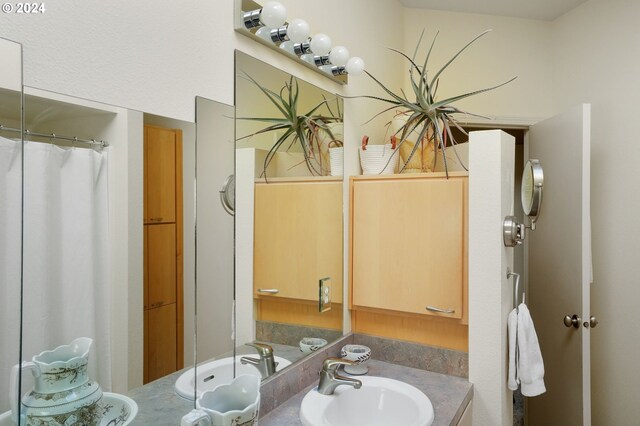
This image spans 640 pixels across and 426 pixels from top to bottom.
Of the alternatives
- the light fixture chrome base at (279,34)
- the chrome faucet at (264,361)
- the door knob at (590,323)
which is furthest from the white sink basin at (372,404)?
the light fixture chrome base at (279,34)

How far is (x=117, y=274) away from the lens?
2.63ft

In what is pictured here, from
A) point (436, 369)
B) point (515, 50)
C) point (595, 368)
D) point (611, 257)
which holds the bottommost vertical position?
point (595, 368)

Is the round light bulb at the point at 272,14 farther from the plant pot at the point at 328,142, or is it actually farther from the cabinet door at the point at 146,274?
the cabinet door at the point at 146,274

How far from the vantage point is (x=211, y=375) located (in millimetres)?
1046

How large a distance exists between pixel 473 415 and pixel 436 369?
0.20m

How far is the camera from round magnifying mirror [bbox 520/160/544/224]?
1563 millimetres

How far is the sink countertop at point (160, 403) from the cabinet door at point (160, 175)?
349 mm

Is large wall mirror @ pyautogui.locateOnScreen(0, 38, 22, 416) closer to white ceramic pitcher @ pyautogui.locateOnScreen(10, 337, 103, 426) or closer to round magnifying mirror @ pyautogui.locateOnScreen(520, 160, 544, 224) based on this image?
white ceramic pitcher @ pyautogui.locateOnScreen(10, 337, 103, 426)

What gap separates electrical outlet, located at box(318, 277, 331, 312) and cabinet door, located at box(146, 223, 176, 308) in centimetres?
75

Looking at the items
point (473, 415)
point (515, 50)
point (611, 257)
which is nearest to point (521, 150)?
point (515, 50)

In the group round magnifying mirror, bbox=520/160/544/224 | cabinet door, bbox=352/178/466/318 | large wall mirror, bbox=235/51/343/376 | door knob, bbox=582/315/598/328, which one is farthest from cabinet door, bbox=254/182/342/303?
door knob, bbox=582/315/598/328

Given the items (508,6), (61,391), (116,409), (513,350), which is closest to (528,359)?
(513,350)

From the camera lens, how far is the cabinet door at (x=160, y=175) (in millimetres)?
871

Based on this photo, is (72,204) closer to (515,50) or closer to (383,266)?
(383,266)
